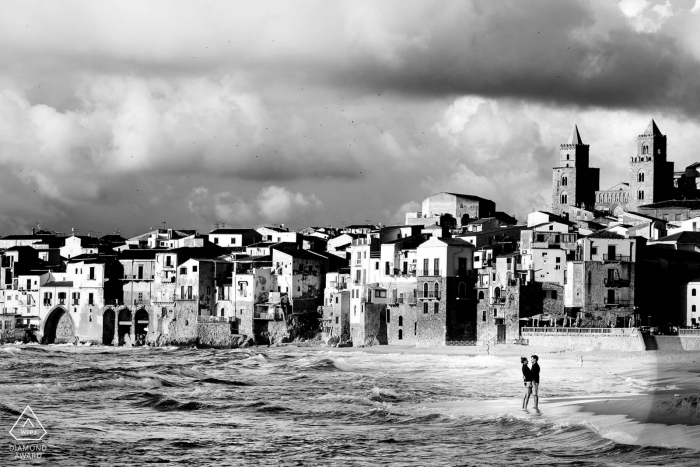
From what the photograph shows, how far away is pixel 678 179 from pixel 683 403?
107884 mm

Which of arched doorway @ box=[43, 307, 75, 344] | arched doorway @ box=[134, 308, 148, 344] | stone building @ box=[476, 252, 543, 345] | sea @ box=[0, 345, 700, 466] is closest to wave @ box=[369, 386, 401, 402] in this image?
sea @ box=[0, 345, 700, 466]

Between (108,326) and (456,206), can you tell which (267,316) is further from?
(456,206)

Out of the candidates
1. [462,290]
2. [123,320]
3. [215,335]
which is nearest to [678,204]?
[462,290]

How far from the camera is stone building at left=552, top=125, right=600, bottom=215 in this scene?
143625 mm

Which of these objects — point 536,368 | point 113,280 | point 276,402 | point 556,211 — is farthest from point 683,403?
point 556,211

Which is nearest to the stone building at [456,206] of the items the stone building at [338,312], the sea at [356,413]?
the stone building at [338,312]

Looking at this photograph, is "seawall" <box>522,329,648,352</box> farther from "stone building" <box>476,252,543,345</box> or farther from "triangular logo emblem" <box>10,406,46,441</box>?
"triangular logo emblem" <box>10,406,46,441</box>

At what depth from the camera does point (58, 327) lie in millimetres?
107125

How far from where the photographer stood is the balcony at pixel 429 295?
85.9m

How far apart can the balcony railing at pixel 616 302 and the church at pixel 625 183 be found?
54.8m

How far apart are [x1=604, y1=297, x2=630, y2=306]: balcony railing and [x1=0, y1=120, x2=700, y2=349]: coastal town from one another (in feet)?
0.30

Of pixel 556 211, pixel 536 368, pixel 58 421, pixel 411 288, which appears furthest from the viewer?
pixel 556 211

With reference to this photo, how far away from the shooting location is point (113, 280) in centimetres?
10531

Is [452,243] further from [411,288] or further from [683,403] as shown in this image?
[683,403]
